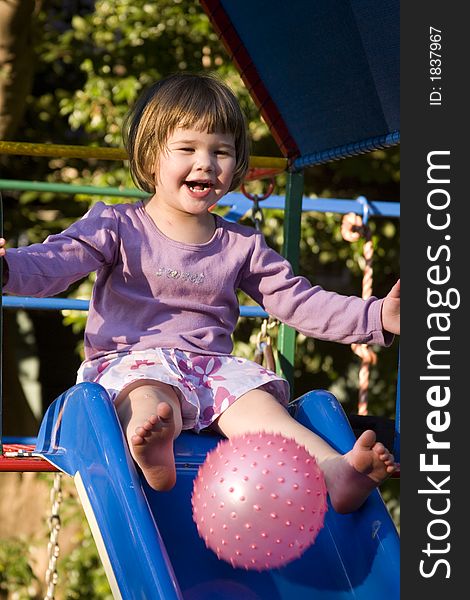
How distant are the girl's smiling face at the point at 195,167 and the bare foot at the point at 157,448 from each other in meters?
0.69

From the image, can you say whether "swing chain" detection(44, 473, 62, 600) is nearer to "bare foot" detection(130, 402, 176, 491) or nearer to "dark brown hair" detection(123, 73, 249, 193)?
"bare foot" detection(130, 402, 176, 491)

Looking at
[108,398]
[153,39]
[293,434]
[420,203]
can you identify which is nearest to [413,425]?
[420,203]

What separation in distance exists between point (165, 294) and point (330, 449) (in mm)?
579

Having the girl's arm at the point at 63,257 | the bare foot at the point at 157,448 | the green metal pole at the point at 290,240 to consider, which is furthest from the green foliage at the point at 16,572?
the bare foot at the point at 157,448

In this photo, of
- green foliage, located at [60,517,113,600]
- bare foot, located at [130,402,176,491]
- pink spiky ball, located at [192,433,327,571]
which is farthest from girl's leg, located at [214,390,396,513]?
green foliage, located at [60,517,113,600]

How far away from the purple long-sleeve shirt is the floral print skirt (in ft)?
0.14

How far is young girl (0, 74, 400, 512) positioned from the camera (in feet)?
8.72

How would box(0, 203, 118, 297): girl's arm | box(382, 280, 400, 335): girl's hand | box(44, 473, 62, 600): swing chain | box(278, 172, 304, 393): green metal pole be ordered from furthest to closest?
1. box(278, 172, 304, 393): green metal pole
2. box(44, 473, 62, 600): swing chain
3. box(382, 280, 400, 335): girl's hand
4. box(0, 203, 118, 297): girl's arm

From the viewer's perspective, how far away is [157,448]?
7.79ft

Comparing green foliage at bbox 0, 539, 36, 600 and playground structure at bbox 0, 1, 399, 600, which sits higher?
playground structure at bbox 0, 1, 399, 600

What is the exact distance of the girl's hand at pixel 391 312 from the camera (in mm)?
2752

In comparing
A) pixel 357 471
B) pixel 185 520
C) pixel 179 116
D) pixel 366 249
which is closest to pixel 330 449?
pixel 357 471

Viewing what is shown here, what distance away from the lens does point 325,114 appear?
3627mm

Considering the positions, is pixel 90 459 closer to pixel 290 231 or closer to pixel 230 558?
pixel 230 558
